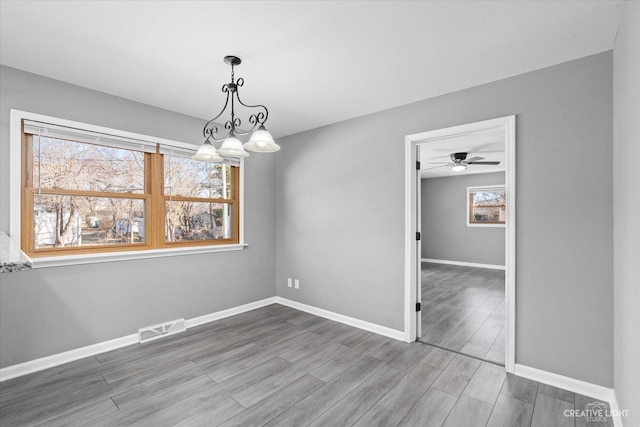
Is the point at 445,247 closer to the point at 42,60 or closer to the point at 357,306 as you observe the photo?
the point at 357,306

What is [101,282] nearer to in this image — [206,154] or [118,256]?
[118,256]

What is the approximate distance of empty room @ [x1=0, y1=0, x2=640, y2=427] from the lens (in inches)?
77.3

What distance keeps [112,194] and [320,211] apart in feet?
7.70

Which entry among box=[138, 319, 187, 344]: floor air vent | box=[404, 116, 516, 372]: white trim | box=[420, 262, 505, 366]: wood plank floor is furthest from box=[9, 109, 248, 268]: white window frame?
box=[420, 262, 505, 366]: wood plank floor

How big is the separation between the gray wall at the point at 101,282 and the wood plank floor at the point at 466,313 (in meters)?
2.49

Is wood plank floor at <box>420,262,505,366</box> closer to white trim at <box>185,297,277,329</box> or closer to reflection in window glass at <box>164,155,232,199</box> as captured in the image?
white trim at <box>185,297,277,329</box>

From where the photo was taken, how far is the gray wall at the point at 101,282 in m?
2.52

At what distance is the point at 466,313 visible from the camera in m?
4.16

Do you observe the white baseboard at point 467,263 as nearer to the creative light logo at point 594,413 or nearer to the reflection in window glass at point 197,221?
the creative light logo at point 594,413

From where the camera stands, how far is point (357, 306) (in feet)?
12.1

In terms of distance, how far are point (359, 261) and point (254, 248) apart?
61.5 inches

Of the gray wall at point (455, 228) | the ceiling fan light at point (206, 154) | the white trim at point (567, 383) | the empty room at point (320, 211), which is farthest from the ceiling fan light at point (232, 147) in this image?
the gray wall at point (455, 228)

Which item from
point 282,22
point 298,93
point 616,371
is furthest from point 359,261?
point 282,22

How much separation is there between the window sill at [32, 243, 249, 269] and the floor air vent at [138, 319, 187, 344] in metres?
0.76
